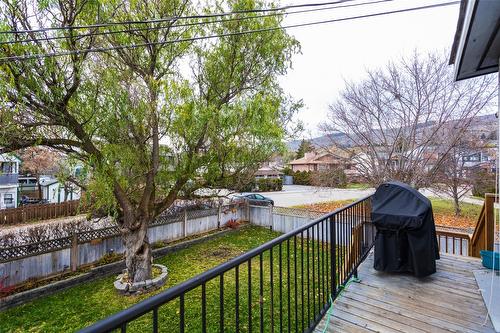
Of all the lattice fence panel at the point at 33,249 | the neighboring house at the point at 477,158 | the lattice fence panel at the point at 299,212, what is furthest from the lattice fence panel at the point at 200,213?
the neighboring house at the point at 477,158

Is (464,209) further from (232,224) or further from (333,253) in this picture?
(333,253)

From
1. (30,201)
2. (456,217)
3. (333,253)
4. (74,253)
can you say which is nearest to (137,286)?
(74,253)

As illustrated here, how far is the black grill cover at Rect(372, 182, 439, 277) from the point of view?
2.45 meters

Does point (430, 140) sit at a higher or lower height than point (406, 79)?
lower

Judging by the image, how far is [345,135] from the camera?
8.58m

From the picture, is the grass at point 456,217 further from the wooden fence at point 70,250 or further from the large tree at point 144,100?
the large tree at point 144,100

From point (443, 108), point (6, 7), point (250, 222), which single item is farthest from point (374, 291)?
point (250, 222)

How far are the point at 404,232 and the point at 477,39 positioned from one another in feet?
5.76

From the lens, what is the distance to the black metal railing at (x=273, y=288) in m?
0.87

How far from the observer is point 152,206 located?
537 cm

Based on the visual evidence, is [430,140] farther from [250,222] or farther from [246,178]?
[250,222]

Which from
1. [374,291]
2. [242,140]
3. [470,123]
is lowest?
[374,291]

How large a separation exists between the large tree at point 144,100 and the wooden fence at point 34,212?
7284 mm

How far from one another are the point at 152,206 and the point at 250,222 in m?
5.28
